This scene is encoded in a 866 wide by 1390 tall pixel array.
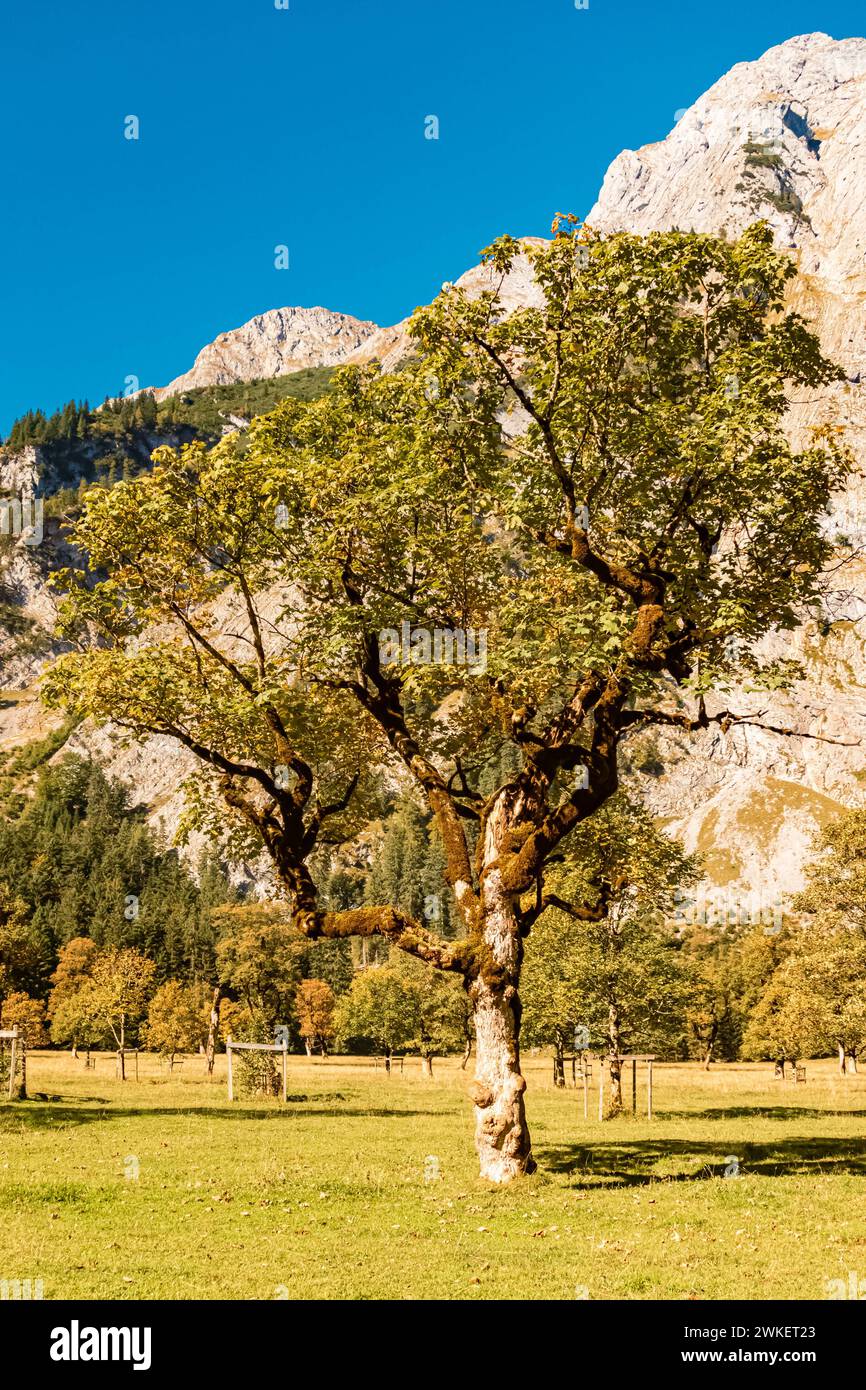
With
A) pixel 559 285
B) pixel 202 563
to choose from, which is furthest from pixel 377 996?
pixel 559 285

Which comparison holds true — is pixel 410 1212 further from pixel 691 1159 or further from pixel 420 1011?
pixel 420 1011

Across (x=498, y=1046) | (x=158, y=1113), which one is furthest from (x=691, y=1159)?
(x=158, y=1113)

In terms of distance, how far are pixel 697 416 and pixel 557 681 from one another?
6.42 m

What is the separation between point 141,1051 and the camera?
399 ft

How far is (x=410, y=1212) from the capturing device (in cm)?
1656

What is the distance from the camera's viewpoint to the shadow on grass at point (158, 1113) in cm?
3488

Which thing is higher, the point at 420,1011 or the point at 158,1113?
the point at 158,1113

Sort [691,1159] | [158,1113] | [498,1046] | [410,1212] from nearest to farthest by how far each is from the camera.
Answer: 1. [410,1212]
2. [498,1046]
3. [691,1159]
4. [158,1113]

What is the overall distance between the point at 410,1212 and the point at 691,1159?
10.7m

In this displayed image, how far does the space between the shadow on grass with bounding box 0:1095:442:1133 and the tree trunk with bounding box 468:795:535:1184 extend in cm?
1982

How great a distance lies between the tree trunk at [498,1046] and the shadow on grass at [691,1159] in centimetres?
209

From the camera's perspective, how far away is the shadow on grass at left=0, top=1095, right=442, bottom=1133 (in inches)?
1373

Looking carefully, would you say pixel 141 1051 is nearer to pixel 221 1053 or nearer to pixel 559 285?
pixel 221 1053

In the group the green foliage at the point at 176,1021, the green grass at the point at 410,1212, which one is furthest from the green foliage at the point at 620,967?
the green foliage at the point at 176,1021
